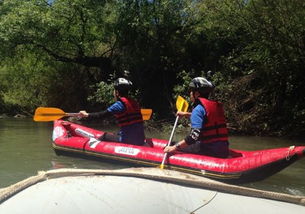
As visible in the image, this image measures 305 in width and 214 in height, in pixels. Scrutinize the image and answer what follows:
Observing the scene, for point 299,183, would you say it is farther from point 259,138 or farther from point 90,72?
point 90,72

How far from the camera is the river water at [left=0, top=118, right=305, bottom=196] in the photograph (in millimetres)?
5282

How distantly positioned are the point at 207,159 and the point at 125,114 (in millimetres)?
1480

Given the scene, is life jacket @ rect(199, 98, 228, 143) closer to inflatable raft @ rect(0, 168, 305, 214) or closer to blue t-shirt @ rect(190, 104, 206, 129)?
blue t-shirt @ rect(190, 104, 206, 129)

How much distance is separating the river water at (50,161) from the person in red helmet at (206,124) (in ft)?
1.87

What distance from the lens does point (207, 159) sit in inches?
191

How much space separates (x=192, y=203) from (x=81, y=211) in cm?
70

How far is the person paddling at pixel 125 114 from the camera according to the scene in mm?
5789

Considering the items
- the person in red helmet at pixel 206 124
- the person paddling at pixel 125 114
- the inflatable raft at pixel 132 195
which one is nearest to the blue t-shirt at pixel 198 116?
the person in red helmet at pixel 206 124

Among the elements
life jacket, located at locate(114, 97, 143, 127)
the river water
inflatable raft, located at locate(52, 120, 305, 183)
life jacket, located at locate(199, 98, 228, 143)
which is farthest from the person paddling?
life jacket, located at locate(199, 98, 228, 143)

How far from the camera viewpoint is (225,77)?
36.4ft

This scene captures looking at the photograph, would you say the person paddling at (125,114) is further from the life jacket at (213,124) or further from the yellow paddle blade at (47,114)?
the life jacket at (213,124)

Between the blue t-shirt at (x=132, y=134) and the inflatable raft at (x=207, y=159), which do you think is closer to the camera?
the inflatable raft at (x=207, y=159)

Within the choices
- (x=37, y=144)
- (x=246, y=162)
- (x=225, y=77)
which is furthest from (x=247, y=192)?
(x=225, y=77)

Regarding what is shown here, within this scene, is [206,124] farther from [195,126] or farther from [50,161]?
[50,161]
